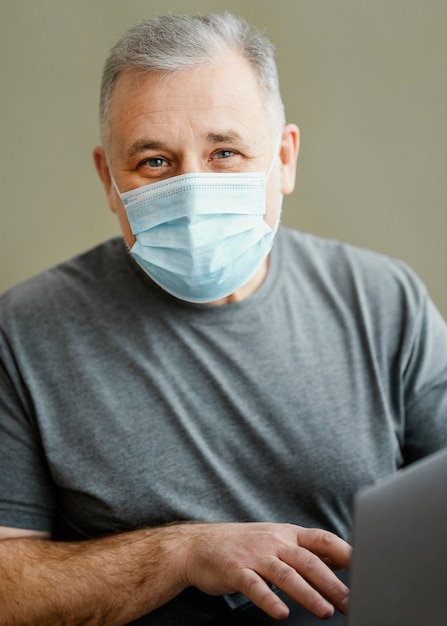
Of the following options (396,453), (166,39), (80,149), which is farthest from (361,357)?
(80,149)

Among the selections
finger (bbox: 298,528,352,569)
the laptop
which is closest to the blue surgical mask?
finger (bbox: 298,528,352,569)

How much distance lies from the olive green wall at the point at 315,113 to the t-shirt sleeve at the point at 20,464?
65cm

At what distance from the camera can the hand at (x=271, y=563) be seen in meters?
1.04

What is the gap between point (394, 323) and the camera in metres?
1.55

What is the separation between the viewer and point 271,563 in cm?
109

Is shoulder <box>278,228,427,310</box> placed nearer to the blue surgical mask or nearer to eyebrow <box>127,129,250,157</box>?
the blue surgical mask

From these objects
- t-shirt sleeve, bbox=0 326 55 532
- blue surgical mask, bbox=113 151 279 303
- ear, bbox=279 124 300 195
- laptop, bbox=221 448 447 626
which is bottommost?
t-shirt sleeve, bbox=0 326 55 532

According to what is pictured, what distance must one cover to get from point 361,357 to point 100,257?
0.58m

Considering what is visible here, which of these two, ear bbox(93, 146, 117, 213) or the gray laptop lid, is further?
ear bbox(93, 146, 117, 213)

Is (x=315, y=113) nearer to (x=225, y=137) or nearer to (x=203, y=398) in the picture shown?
(x=225, y=137)

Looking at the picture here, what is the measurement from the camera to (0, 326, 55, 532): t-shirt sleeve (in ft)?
4.48

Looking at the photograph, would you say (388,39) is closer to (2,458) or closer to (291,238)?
(291,238)

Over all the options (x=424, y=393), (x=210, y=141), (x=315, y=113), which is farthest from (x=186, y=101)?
(x=424, y=393)

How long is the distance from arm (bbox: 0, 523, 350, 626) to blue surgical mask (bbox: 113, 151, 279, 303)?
17.0 inches
